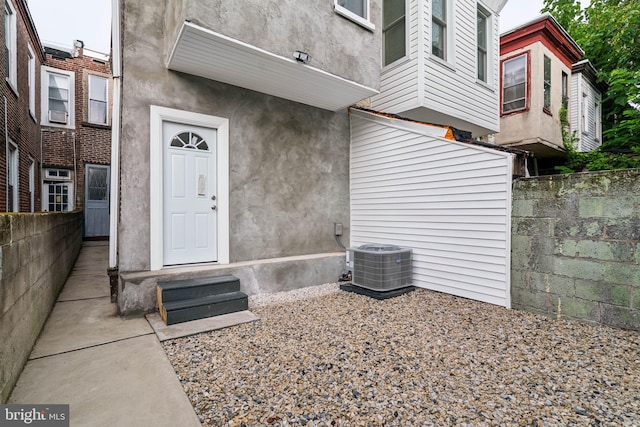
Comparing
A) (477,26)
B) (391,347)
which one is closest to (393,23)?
(477,26)

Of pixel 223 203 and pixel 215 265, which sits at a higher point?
pixel 223 203

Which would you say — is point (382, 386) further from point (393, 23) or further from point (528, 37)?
point (528, 37)

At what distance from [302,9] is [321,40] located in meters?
0.45

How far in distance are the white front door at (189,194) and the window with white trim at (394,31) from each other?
405 cm

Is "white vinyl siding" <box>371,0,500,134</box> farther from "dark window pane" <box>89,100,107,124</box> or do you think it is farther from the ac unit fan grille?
"dark window pane" <box>89,100,107,124</box>

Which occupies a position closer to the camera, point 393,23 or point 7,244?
point 7,244

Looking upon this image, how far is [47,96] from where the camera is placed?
10203 millimetres

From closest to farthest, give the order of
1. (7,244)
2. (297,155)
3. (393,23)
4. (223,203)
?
(7,244) → (223,203) → (297,155) → (393,23)

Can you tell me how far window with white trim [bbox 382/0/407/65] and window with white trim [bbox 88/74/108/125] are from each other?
33.5 ft

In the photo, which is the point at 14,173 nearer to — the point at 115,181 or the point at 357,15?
the point at 115,181

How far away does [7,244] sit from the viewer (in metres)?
1.98

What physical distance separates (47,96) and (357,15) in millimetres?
10991

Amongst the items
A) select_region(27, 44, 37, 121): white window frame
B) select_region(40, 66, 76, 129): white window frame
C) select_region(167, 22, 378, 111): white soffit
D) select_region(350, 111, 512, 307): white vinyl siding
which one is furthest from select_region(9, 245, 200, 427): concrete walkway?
select_region(40, 66, 76, 129): white window frame

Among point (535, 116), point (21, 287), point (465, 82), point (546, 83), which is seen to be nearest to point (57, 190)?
point (21, 287)
